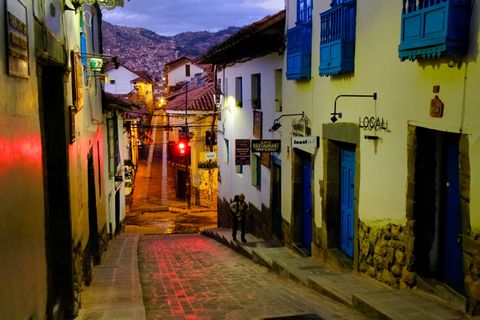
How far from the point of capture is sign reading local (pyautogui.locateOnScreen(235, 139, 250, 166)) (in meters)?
16.4

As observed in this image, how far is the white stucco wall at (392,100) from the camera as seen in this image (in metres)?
6.23

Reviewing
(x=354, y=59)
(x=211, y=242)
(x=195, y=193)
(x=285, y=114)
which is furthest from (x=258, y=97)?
(x=195, y=193)

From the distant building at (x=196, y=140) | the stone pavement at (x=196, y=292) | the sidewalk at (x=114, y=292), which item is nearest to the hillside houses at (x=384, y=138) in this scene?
the stone pavement at (x=196, y=292)

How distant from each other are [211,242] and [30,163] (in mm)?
13817

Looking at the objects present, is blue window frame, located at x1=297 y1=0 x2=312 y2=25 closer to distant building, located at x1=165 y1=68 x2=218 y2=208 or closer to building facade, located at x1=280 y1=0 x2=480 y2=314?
building facade, located at x1=280 y1=0 x2=480 y2=314

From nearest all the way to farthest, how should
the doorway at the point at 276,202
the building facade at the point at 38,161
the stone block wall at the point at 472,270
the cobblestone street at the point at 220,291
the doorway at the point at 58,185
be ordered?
the building facade at the point at 38,161, the stone block wall at the point at 472,270, the doorway at the point at 58,185, the cobblestone street at the point at 220,291, the doorway at the point at 276,202

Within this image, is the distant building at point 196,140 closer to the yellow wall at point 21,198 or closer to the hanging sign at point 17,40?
the yellow wall at point 21,198

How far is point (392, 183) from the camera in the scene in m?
8.32

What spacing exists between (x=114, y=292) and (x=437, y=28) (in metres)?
6.47

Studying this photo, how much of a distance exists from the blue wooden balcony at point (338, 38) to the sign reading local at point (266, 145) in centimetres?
379

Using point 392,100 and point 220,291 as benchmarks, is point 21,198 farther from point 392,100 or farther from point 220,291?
point 220,291

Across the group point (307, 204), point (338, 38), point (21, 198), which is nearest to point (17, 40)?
point (21, 198)

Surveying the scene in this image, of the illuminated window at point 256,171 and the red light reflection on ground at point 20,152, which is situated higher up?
the red light reflection on ground at point 20,152

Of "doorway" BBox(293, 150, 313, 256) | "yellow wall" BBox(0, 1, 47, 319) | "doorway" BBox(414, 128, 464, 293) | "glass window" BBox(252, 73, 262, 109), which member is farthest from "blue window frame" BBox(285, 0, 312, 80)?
"yellow wall" BBox(0, 1, 47, 319)
